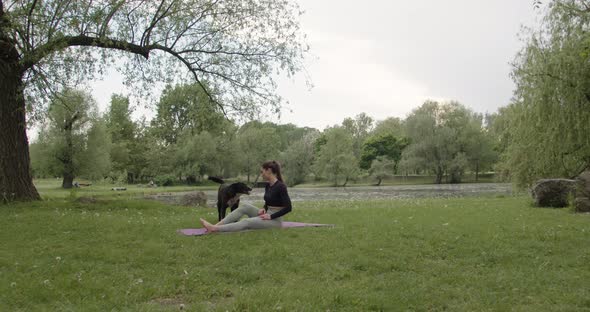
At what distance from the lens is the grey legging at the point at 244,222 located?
33.0ft

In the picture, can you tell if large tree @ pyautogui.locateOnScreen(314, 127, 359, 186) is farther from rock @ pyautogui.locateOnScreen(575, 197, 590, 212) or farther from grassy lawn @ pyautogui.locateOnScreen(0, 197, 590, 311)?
grassy lawn @ pyautogui.locateOnScreen(0, 197, 590, 311)

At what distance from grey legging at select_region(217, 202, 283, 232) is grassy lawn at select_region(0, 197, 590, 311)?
38cm

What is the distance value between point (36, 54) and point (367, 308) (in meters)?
13.3

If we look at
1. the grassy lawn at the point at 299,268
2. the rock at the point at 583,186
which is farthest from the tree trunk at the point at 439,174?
the grassy lawn at the point at 299,268

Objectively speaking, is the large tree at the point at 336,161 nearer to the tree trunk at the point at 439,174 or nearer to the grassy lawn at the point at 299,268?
the tree trunk at the point at 439,174

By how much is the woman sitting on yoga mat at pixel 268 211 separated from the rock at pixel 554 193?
473 inches

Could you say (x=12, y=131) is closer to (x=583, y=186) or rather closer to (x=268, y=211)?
(x=268, y=211)

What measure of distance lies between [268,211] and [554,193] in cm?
1251

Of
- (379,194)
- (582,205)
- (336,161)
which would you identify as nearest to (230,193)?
(582,205)

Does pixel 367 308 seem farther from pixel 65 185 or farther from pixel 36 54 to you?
pixel 65 185

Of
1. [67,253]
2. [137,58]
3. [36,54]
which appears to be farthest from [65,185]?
[67,253]

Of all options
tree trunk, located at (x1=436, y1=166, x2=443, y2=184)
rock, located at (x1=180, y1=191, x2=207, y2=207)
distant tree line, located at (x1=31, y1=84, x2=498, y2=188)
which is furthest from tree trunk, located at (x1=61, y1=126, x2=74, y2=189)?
tree trunk, located at (x1=436, y1=166, x2=443, y2=184)


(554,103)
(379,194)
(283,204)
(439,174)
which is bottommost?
(379,194)

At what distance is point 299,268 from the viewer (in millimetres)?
7137
